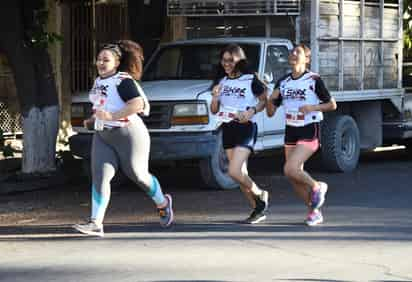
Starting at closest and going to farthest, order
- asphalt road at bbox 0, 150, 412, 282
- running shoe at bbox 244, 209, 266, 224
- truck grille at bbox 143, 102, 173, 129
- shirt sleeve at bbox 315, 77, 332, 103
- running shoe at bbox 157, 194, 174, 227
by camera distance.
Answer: asphalt road at bbox 0, 150, 412, 282, running shoe at bbox 157, 194, 174, 227, shirt sleeve at bbox 315, 77, 332, 103, running shoe at bbox 244, 209, 266, 224, truck grille at bbox 143, 102, 173, 129

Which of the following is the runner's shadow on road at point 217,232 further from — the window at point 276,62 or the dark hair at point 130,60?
the window at point 276,62

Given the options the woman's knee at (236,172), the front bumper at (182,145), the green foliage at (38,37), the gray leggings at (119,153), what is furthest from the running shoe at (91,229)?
the green foliage at (38,37)

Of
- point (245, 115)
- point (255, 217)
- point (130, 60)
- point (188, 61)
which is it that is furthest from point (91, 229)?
point (188, 61)

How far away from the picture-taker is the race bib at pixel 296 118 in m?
9.38

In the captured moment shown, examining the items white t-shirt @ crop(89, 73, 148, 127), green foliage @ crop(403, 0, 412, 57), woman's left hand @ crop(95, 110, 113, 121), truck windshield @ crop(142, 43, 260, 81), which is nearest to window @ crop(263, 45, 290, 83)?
→ truck windshield @ crop(142, 43, 260, 81)

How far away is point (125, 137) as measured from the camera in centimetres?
870

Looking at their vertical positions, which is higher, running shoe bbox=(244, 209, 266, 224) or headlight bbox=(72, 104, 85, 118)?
headlight bbox=(72, 104, 85, 118)

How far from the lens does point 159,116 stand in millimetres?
11570

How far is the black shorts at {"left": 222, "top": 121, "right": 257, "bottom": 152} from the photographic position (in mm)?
9320

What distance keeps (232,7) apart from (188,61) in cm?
142

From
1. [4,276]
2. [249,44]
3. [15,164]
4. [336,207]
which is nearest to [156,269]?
[4,276]

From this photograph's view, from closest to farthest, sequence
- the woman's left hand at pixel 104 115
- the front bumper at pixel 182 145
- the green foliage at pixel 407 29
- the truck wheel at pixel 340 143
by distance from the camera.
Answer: the woman's left hand at pixel 104 115 < the front bumper at pixel 182 145 < the truck wheel at pixel 340 143 < the green foliage at pixel 407 29

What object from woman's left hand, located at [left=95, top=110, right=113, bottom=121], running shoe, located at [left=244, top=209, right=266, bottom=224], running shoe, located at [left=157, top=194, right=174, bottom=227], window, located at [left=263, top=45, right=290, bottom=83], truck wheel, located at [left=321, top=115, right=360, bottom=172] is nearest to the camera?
woman's left hand, located at [left=95, top=110, right=113, bottom=121]

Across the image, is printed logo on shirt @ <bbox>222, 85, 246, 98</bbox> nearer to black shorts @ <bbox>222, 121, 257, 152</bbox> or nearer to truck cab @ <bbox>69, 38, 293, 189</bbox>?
black shorts @ <bbox>222, 121, 257, 152</bbox>
